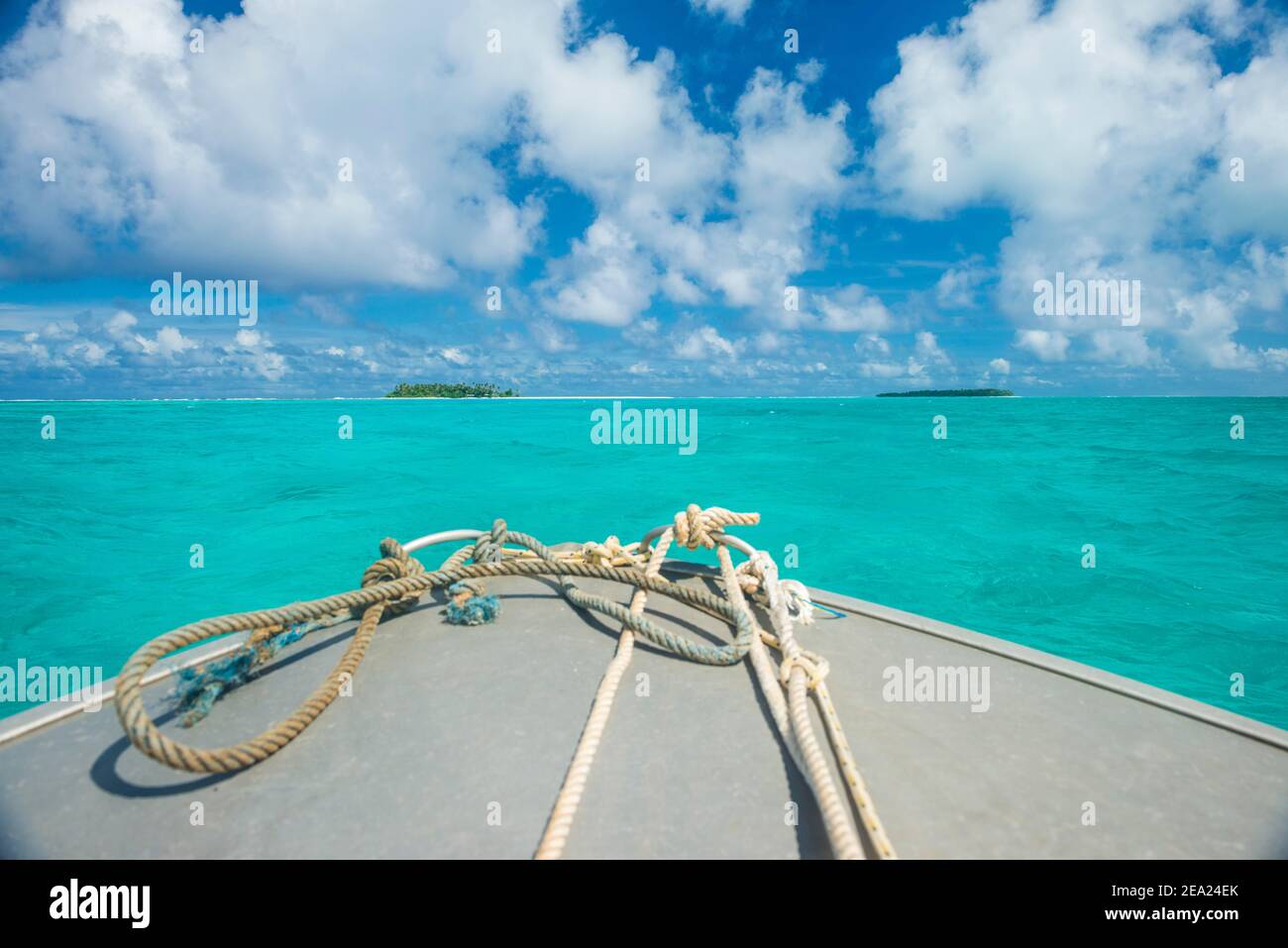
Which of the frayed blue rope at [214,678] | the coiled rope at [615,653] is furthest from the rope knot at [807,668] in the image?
the frayed blue rope at [214,678]

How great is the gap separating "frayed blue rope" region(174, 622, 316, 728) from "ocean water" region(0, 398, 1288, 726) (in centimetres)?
350

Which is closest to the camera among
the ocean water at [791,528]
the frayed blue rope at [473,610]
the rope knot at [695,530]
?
the frayed blue rope at [473,610]

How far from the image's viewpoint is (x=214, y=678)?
162cm

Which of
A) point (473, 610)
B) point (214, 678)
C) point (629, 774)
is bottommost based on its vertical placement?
point (629, 774)

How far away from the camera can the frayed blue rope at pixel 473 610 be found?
2.03 meters

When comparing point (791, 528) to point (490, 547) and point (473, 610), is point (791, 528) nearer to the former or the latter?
point (490, 547)

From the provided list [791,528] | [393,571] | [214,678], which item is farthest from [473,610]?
[791,528]

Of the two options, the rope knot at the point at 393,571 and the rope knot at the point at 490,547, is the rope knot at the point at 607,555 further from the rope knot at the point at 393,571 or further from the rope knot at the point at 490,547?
the rope knot at the point at 393,571

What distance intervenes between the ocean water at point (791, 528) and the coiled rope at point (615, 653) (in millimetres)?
3711

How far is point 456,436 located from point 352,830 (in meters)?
→ 23.3

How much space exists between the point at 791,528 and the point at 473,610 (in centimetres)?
773

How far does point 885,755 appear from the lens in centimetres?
141
